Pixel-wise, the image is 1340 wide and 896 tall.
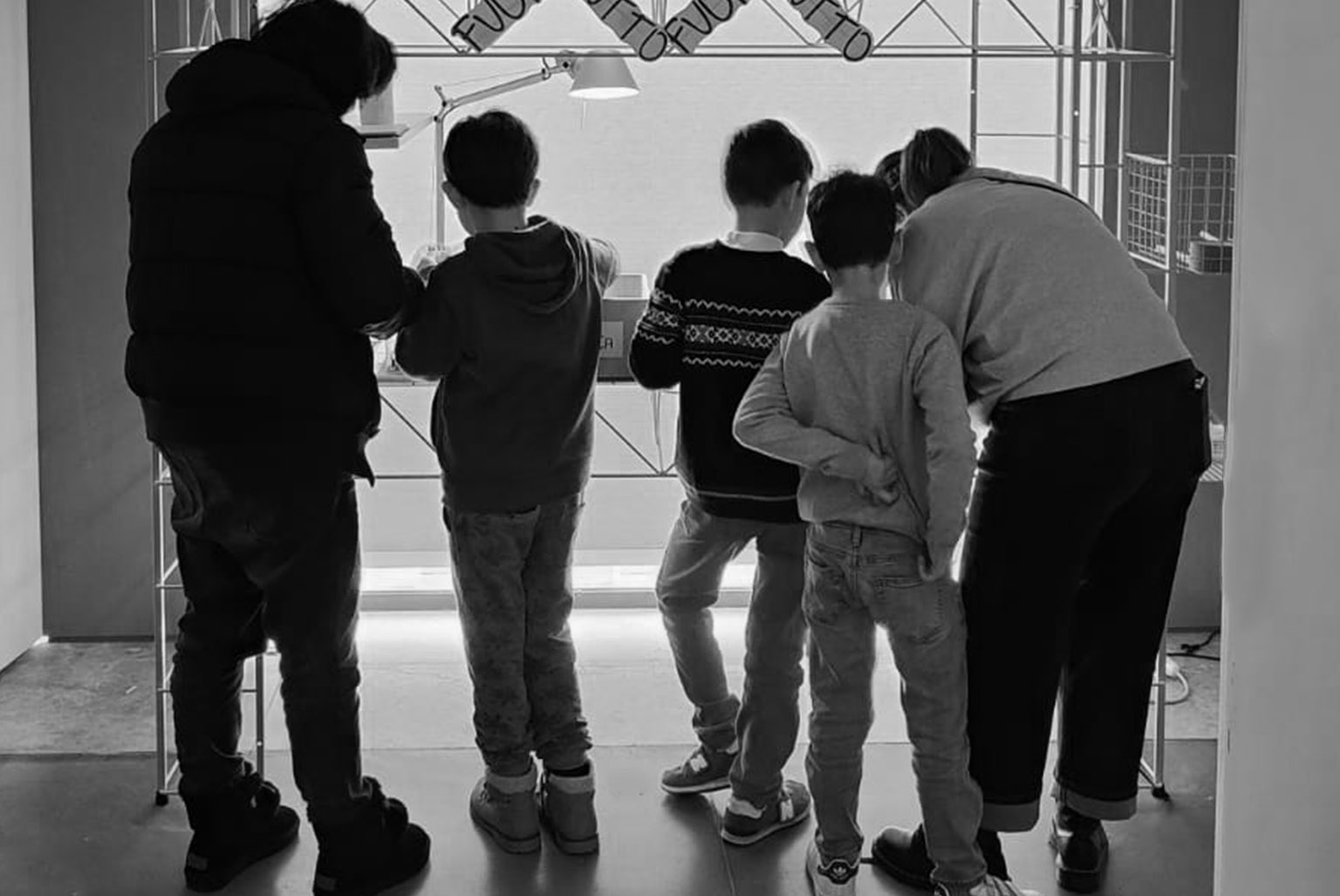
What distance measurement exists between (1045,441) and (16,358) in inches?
105

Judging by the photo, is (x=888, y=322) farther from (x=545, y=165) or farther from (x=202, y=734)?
(x=545, y=165)

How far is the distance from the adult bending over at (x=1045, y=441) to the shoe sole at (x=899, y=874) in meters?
0.14

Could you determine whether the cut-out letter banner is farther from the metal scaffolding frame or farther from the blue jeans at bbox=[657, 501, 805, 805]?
the blue jeans at bbox=[657, 501, 805, 805]

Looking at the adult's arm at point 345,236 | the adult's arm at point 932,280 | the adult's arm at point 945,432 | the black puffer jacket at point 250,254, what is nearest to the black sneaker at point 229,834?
the black puffer jacket at point 250,254

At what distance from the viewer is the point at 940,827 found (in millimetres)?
2842

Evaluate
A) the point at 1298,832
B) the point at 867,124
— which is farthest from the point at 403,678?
the point at 1298,832

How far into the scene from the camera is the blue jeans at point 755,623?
314cm

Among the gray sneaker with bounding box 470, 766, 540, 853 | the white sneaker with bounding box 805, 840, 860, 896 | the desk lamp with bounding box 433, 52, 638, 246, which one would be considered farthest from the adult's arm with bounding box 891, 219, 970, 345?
the desk lamp with bounding box 433, 52, 638, 246

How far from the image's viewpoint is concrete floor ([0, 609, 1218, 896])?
3090mm

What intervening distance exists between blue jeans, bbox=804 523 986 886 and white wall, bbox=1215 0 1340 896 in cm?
106

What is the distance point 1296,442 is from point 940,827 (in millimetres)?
1444

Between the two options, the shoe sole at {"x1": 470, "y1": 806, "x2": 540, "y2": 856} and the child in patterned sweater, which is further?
the shoe sole at {"x1": 470, "y1": 806, "x2": 540, "y2": 856}

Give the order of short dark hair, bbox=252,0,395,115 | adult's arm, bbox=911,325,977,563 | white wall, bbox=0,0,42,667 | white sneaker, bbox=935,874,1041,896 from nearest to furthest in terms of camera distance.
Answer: adult's arm, bbox=911,325,977,563 < short dark hair, bbox=252,0,395,115 < white sneaker, bbox=935,874,1041,896 < white wall, bbox=0,0,42,667

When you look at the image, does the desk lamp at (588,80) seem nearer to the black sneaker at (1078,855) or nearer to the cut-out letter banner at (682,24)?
the cut-out letter banner at (682,24)
